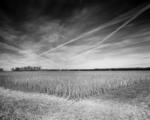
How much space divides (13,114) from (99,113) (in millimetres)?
5822

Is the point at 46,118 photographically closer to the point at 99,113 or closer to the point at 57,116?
the point at 57,116

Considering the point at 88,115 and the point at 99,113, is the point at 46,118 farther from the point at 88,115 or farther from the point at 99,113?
the point at 99,113

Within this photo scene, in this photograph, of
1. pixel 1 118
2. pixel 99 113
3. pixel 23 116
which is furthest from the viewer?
pixel 99 113

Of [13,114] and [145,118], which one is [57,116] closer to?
[13,114]

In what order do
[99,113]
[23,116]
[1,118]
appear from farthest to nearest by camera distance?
[99,113], [23,116], [1,118]

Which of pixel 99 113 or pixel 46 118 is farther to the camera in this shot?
pixel 99 113

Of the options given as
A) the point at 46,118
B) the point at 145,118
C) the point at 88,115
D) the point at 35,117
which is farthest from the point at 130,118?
the point at 35,117

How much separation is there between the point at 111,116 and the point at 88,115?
1497mm

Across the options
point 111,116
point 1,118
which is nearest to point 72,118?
point 111,116

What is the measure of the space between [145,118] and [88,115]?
3.53 metres

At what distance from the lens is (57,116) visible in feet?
19.3

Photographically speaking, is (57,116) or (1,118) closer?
(1,118)

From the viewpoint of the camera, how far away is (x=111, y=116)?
19.5 ft

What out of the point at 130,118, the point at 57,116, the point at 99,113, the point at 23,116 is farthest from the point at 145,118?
the point at 23,116
